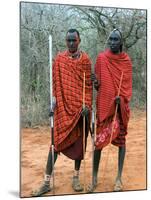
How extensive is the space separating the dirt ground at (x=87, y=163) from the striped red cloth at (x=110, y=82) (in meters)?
0.18

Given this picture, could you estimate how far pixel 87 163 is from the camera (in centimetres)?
443

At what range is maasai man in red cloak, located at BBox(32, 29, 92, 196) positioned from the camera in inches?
169

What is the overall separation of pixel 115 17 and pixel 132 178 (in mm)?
1327

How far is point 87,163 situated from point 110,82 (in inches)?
26.4

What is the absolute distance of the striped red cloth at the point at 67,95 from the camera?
4.29 m

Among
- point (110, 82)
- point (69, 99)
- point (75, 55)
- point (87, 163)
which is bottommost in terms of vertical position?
point (87, 163)

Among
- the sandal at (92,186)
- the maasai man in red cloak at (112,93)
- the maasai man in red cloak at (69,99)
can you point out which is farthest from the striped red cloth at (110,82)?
the sandal at (92,186)

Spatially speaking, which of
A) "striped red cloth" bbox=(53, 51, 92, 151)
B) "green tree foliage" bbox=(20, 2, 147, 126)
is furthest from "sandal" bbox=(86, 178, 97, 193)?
"green tree foliage" bbox=(20, 2, 147, 126)

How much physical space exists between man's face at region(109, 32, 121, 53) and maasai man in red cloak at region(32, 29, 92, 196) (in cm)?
23

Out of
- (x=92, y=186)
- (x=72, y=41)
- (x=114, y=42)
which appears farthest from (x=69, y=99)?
(x=92, y=186)

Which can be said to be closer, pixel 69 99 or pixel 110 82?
pixel 69 99

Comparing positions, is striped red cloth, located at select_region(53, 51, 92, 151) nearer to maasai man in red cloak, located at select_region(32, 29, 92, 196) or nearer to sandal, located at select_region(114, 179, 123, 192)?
maasai man in red cloak, located at select_region(32, 29, 92, 196)

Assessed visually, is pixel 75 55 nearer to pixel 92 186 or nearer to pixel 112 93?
pixel 112 93

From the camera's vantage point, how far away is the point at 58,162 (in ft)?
14.2
